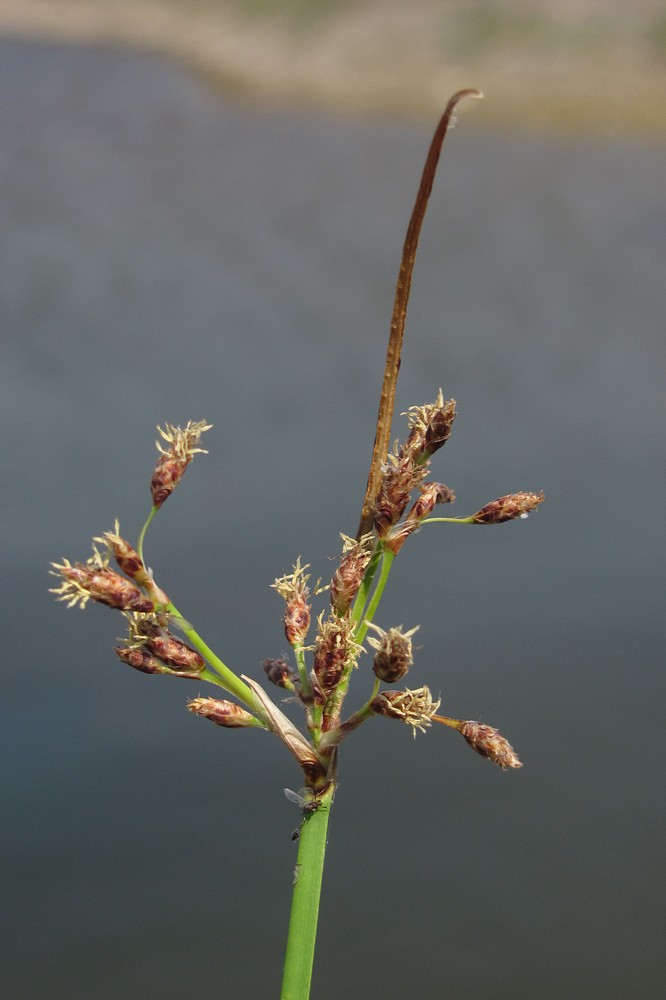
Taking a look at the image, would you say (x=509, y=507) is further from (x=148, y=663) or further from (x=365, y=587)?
(x=148, y=663)

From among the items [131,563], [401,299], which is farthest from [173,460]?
[401,299]

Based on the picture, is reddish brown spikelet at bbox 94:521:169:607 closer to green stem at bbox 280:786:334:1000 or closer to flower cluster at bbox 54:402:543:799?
flower cluster at bbox 54:402:543:799

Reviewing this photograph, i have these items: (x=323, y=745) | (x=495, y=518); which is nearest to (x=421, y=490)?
(x=495, y=518)

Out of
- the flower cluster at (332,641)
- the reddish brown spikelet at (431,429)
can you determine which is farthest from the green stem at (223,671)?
the reddish brown spikelet at (431,429)

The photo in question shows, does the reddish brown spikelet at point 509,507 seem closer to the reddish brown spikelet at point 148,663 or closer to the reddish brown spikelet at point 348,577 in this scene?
the reddish brown spikelet at point 348,577

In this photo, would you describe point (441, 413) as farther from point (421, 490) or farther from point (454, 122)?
point (454, 122)

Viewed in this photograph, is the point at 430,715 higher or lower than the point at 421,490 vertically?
lower
